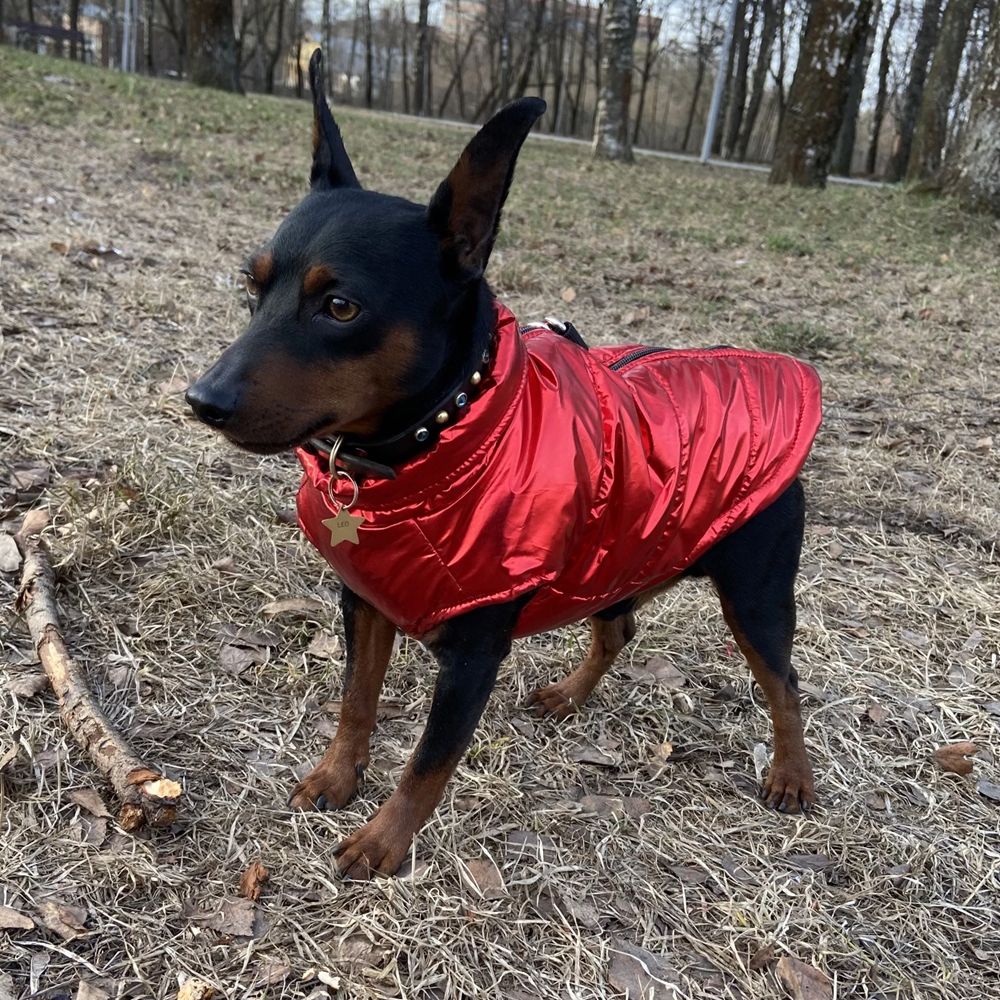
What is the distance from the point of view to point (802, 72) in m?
13.5

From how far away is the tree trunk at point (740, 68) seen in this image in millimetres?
32188

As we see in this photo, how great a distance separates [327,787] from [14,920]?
0.78 meters

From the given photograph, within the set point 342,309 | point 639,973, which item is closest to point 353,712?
point 639,973

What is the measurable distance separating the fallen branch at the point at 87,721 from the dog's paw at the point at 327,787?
1.10ft

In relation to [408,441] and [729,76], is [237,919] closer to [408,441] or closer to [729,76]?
[408,441]

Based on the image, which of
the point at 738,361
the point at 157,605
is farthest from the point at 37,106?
the point at 738,361

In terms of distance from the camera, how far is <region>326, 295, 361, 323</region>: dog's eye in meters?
1.95

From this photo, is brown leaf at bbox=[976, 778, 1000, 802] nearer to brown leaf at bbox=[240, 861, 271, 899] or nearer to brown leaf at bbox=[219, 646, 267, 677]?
brown leaf at bbox=[240, 861, 271, 899]

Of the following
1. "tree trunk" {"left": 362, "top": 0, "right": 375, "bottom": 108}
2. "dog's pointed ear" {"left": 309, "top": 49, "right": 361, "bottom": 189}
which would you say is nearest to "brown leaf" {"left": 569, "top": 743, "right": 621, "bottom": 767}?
"dog's pointed ear" {"left": 309, "top": 49, "right": 361, "bottom": 189}

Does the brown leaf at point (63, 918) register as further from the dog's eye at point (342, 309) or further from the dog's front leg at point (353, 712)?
the dog's eye at point (342, 309)

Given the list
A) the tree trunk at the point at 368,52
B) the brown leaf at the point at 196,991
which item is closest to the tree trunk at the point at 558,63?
the tree trunk at the point at 368,52

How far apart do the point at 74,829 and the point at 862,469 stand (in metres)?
3.80

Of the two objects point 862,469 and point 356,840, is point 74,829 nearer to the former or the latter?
point 356,840

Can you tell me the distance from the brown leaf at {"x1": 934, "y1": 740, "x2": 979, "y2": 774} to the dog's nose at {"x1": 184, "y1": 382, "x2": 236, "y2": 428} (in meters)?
2.42
